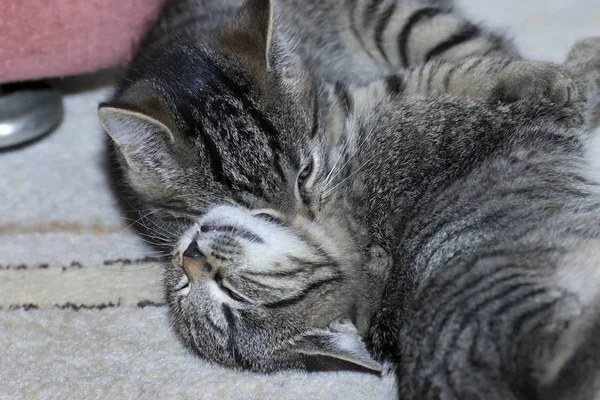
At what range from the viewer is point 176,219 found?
5.53 ft

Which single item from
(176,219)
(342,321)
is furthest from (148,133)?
(342,321)

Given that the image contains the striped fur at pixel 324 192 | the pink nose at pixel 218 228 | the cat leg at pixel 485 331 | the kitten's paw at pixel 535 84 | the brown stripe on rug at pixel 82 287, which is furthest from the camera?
the brown stripe on rug at pixel 82 287

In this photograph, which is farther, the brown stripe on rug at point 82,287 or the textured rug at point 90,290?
the brown stripe on rug at point 82,287

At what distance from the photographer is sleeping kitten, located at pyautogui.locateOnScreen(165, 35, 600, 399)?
1234mm

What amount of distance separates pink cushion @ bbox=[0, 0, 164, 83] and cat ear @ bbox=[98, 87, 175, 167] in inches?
20.7

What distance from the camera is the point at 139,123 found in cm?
150

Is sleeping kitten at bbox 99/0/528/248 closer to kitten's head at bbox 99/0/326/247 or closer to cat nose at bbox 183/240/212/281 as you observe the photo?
kitten's head at bbox 99/0/326/247

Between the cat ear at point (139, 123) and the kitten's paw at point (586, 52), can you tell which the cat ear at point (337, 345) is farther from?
the kitten's paw at point (586, 52)

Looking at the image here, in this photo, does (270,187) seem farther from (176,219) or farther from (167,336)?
(167,336)

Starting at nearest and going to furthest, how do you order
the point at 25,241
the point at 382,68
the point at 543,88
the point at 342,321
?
the point at 342,321 < the point at 543,88 < the point at 25,241 < the point at 382,68

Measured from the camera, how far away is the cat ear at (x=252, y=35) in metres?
1.56

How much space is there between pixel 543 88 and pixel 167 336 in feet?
3.14

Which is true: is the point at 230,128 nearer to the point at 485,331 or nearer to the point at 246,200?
the point at 246,200

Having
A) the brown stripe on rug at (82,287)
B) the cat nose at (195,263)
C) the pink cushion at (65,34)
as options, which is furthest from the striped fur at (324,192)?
the pink cushion at (65,34)
